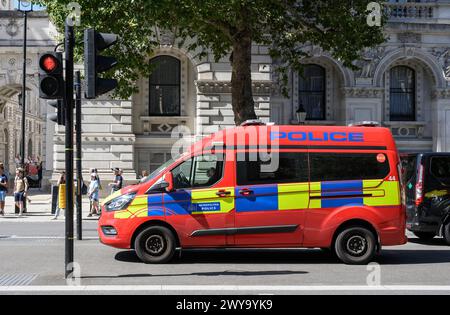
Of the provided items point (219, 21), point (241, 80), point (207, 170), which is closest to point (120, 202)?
point (207, 170)

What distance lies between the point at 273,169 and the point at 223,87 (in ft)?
52.6

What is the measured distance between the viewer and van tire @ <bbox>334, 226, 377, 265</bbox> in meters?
10.7

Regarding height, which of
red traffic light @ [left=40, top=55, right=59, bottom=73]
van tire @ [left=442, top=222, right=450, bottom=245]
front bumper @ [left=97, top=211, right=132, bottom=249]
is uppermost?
red traffic light @ [left=40, top=55, right=59, bottom=73]

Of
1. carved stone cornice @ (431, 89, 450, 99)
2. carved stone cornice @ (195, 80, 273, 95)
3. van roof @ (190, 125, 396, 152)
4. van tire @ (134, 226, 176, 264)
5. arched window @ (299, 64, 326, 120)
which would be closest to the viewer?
van tire @ (134, 226, 176, 264)

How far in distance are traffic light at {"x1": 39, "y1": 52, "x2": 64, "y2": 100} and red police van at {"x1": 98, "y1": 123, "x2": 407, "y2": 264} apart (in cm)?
257

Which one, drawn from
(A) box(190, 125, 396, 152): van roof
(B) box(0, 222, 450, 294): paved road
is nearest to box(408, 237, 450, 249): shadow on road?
(B) box(0, 222, 450, 294): paved road

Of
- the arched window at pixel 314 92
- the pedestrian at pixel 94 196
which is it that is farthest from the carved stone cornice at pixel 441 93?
the pedestrian at pixel 94 196

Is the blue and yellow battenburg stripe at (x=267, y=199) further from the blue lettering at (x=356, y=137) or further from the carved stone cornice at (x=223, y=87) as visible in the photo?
the carved stone cornice at (x=223, y=87)

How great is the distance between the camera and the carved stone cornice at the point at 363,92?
2745cm

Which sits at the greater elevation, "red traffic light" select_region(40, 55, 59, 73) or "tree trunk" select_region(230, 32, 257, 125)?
"tree trunk" select_region(230, 32, 257, 125)

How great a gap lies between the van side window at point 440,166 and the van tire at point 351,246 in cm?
341

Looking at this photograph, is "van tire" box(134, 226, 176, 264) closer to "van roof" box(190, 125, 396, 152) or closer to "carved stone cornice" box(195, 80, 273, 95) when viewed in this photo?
"van roof" box(190, 125, 396, 152)
